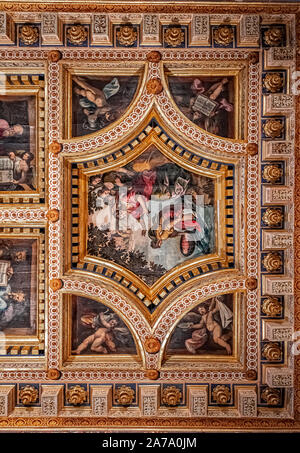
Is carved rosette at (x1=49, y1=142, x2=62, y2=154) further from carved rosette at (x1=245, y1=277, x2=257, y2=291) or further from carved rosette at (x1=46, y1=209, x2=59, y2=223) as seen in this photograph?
carved rosette at (x1=245, y1=277, x2=257, y2=291)

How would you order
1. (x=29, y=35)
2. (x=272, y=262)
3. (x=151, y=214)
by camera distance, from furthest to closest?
(x=151, y=214) → (x=272, y=262) → (x=29, y=35)

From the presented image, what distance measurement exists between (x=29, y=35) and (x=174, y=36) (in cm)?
247

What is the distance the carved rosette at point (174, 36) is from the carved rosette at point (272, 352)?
5.57 m

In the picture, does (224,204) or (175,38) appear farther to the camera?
(224,204)

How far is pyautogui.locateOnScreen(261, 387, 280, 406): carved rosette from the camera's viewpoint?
5.70 metres

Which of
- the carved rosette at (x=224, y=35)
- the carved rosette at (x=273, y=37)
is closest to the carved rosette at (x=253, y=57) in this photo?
the carved rosette at (x=273, y=37)

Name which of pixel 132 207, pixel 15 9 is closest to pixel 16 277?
pixel 132 207

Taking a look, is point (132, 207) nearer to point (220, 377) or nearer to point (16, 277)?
point (16, 277)

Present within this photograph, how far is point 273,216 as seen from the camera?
18.2ft

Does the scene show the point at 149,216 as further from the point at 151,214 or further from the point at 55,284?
the point at 55,284

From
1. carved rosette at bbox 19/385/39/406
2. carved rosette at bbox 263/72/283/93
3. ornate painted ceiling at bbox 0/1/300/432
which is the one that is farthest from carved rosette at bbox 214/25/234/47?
carved rosette at bbox 19/385/39/406

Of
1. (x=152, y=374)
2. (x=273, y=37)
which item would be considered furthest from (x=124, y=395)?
(x=273, y=37)

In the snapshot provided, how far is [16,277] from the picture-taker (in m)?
5.86

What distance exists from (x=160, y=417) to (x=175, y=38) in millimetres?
6611
